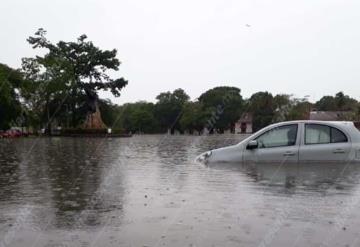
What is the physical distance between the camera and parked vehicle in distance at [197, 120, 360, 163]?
12.0m

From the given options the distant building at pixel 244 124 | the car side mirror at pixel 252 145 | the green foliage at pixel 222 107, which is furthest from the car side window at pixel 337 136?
the distant building at pixel 244 124

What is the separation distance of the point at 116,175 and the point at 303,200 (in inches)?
205

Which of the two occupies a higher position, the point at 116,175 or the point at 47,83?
the point at 47,83

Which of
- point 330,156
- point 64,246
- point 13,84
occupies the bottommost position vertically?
point 64,246

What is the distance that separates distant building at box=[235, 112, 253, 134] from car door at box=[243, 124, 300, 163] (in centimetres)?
10442

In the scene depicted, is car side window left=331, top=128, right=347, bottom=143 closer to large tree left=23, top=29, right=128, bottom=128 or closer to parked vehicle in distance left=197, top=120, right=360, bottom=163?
parked vehicle in distance left=197, top=120, right=360, bottom=163

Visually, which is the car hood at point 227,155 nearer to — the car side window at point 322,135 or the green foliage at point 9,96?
the car side window at point 322,135

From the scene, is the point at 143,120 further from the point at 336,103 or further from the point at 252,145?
the point at 252,145

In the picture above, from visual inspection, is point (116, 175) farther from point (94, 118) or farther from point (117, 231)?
point (94, 118)

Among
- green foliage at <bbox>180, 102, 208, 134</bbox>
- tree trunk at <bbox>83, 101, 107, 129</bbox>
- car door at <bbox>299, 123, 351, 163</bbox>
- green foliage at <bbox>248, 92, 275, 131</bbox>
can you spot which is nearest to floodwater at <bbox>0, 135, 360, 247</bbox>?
A: car door at <bbox>299, 123, 351, 163</bbox>

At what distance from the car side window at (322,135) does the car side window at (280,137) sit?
32 cm

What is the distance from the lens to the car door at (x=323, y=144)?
11938 mm

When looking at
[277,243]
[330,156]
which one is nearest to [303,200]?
[277,243]

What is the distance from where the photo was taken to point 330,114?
11856cm
